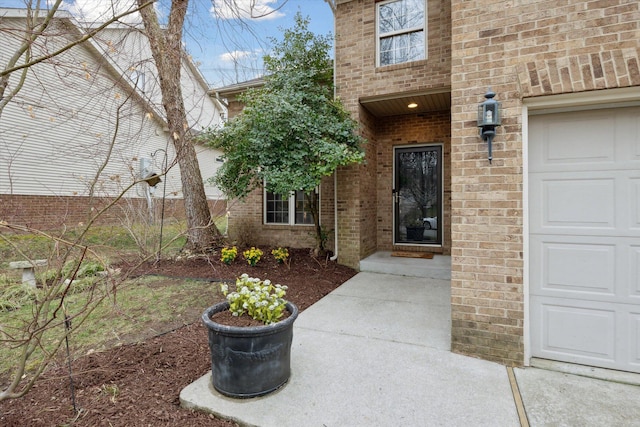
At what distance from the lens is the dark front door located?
7.11 m

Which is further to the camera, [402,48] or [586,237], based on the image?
[402,48]

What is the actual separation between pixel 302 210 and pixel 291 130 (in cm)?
262

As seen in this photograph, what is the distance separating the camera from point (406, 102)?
6547 millimetres

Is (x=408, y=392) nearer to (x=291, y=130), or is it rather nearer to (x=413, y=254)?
(x=291, y=130)

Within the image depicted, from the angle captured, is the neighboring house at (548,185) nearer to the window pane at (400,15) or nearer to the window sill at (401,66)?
the window sill at (401,66)

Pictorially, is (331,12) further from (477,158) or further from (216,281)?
(216,281)

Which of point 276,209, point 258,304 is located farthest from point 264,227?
point 258,304

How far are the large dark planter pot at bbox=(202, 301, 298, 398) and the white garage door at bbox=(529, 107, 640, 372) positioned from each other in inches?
91.3


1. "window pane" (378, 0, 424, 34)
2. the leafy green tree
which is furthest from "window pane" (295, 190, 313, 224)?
"window pane" (378, 0, 424, 34)

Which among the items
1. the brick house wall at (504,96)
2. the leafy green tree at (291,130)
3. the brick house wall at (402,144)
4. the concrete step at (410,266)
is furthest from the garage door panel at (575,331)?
the brick house wall at (402,144)

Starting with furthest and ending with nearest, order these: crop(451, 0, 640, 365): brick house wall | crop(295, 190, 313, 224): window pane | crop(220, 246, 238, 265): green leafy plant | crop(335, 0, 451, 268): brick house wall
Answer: crop(295, 190, 313, 224): window pane < crop(220, 246, 238, 265): green leafy plant < crop(335, 0, 451, 268): brick house wall < crop(451, 0, 640, 365): brick house wall

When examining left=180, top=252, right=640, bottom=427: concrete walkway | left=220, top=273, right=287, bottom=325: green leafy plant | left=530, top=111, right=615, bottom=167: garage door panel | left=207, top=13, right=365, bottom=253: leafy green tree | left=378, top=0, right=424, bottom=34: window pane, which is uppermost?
left=378, top=0, right=424, bottom=34: window pane

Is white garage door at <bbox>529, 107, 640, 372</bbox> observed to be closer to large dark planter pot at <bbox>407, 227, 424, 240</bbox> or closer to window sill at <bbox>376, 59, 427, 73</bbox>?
window sill at <bbox>376, 59, 427, 73</bbox>

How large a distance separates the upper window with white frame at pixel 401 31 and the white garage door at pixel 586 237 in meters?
4.05
